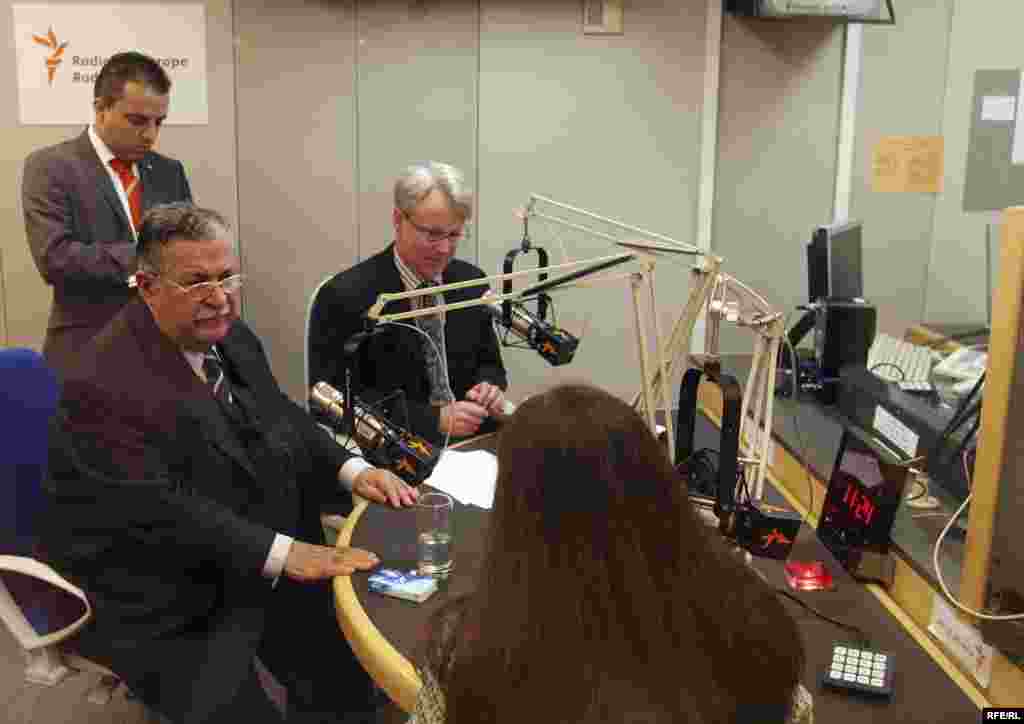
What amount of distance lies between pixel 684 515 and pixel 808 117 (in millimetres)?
2919

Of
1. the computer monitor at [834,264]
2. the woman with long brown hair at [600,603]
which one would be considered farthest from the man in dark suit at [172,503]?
the computer monitor at [834,264]

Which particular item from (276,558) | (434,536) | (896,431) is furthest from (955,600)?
(276,558)

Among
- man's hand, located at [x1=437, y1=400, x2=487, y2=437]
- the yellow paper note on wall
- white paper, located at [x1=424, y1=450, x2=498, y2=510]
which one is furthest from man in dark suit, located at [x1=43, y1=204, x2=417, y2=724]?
the yellow paper note on wall

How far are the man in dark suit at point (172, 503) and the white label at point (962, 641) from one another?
929mm

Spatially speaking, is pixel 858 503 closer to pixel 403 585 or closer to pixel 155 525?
pixel 403 585

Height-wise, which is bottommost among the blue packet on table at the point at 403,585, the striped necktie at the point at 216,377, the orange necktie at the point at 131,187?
the blue packet on table at the point at 403,585

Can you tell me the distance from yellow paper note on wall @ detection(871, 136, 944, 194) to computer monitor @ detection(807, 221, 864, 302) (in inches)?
39.5

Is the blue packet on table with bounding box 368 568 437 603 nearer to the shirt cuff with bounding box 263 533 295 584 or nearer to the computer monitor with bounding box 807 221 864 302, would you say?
the shirt cuff with bounding box 263 533 295 584

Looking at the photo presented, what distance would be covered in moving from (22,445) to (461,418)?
93cm

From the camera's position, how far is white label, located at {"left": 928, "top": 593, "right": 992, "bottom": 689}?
4.73 feet

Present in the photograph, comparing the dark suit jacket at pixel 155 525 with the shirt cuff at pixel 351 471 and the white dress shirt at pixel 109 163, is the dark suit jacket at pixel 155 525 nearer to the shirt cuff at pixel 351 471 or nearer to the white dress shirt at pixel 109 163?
the shirt cuff at pixel 351 471

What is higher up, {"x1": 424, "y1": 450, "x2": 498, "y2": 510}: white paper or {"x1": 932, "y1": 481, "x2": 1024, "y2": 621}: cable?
{"x1": 932, "y1": 481, "x2": 1024, "y2": 621}: cable

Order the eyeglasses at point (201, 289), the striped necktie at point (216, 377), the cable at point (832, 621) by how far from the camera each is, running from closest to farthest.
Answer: the cable at point (832, 621), the eyeglasses at point (201, 289), the striped necktie at point (216, 377)

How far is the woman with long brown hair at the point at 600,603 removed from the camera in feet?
3.33
